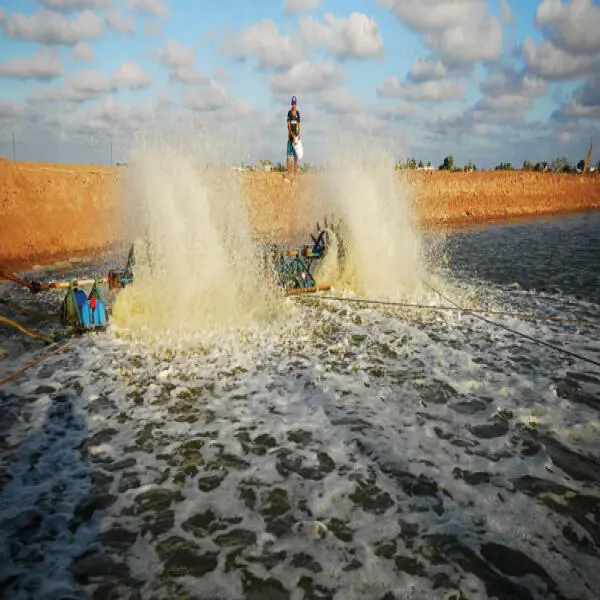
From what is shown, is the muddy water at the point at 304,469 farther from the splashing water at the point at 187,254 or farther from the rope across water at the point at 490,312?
the splashing water at the point at 187,254

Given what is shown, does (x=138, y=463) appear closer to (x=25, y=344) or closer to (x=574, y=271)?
(x=25, y=344)

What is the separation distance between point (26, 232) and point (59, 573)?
1768 centimetres

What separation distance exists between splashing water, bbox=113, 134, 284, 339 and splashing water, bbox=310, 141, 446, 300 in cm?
266

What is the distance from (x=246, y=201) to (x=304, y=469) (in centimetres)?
2131

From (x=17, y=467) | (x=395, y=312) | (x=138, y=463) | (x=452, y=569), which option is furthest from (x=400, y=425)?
(x=395, y=312)

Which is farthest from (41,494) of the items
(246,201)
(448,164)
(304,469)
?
(448,164)

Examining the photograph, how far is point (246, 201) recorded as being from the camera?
79.6 feet

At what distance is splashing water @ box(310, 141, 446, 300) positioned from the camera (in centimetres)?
1140

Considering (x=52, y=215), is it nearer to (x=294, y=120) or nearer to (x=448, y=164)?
(x=294, y=120)

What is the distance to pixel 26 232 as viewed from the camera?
695 inches

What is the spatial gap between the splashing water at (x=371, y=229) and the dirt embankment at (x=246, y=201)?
1.15m

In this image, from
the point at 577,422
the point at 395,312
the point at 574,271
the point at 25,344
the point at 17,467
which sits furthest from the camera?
the point at 574,271

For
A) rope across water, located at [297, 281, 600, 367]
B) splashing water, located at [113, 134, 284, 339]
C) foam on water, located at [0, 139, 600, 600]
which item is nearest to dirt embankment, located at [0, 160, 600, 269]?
splashing water, located at [113, 134, 284, 339]

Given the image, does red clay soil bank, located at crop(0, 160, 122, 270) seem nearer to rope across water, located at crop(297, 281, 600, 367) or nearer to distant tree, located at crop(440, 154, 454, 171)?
rope across water, located at crop(297, 281, 600, 367)
